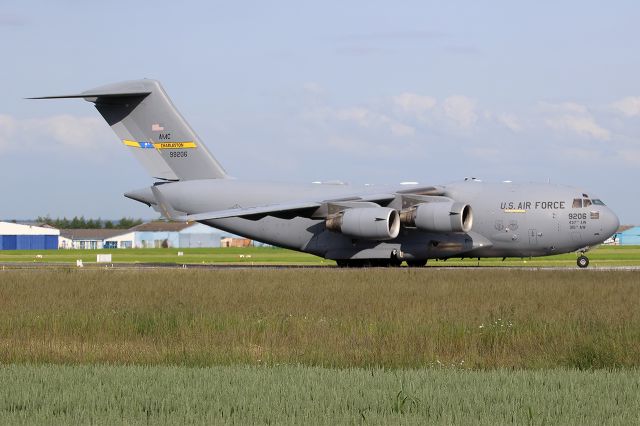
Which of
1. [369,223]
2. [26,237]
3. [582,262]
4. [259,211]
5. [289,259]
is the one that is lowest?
[582,262]

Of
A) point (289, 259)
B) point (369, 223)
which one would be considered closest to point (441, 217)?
point (369, 223)

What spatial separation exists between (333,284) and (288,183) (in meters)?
13.5

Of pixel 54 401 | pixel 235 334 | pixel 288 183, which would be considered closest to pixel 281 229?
pixel 288 183

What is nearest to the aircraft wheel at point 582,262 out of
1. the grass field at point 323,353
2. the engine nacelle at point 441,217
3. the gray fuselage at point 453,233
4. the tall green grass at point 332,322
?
the gray fuselage at point 453,233

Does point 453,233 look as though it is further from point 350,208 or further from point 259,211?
point 259,211

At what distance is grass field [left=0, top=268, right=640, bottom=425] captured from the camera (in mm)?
10328

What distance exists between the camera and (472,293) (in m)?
25.3

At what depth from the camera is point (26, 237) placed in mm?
114500

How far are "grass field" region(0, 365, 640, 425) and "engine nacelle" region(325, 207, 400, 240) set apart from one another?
23612mm

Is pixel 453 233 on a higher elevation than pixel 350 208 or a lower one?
lower

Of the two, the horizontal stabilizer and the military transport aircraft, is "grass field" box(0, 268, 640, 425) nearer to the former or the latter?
the military transport aircraft

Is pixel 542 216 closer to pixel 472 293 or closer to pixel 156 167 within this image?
pixel 472 293

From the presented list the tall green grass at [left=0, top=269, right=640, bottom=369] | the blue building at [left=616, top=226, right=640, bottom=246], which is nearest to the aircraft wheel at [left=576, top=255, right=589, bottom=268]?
the tall green grass at [left=0, top=269, right=640, bottom=369]

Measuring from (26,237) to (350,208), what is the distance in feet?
273
